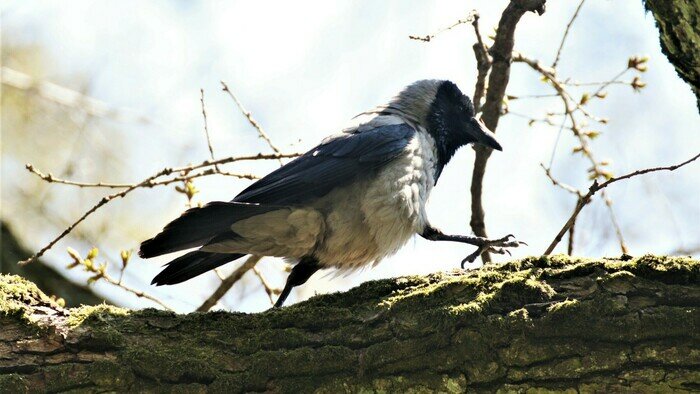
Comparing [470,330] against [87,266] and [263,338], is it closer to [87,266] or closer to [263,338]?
[263,338]

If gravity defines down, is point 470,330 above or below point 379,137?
below

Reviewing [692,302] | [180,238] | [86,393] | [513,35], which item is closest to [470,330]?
[692,302]

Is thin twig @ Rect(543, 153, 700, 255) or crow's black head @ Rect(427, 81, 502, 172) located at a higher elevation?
crow's black head @ Rect(427, 81, 502, 172)

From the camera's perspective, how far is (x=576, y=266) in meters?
3.71

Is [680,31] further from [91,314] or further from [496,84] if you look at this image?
[91,314]

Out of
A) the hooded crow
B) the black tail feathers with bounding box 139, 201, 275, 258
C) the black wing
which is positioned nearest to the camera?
the black tail feathers with bounding box 139, 201, 275, 258

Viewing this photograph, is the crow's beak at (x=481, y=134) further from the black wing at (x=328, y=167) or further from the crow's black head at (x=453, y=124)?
the black wing at (x=328, y=167)

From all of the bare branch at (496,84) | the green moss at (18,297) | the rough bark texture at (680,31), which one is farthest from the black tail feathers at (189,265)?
the rough bark texture at (680,31)

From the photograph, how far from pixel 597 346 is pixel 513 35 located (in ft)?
9.12

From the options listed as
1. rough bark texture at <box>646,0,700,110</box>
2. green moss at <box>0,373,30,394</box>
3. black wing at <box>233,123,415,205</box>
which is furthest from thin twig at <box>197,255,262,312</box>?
rough bark texture at <box>646,0,700,110</box>

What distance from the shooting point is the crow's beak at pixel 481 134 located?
6172 mm

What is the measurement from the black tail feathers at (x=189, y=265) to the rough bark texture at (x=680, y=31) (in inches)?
120

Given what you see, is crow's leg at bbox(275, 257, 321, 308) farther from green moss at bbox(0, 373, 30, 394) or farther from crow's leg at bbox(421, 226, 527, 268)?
green moss at bbox(0, 373, 30, 394)

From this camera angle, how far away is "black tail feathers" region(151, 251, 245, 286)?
5184 mm
